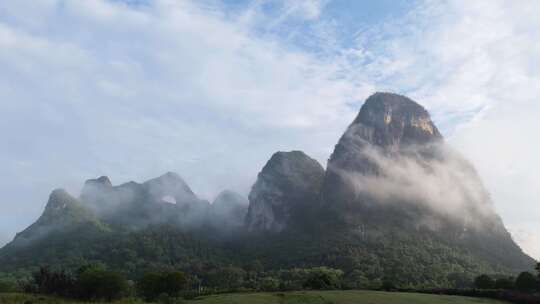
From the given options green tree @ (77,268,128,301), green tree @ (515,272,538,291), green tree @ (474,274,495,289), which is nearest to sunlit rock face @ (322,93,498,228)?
green tree @ (474,274,495,289)

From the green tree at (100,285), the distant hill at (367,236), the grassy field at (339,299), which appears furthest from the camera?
the distant hill at (367,236)

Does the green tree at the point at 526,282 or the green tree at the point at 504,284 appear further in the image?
the green tree at the point at 504,284

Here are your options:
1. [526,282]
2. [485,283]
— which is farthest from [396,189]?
[526,282]

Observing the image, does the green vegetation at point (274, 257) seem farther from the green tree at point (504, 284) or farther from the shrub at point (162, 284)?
the shrub at point (162, 284)

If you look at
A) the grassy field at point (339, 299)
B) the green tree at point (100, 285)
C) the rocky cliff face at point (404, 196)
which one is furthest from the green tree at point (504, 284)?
the rocky cliff face at point (404, 196)

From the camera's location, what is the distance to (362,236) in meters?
151

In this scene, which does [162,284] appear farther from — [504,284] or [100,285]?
[504,284]

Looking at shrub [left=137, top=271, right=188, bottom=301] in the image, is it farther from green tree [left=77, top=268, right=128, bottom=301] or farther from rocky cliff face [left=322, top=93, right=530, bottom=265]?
rocky cliff face [left=322, top=93, right=530, bottom=265]

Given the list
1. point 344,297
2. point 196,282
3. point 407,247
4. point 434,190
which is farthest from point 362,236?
point 344,297

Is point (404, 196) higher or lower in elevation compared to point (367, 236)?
higher

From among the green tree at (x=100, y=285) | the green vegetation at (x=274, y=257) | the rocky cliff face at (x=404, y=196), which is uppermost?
the rocky cliff face at (x=404, y=196)

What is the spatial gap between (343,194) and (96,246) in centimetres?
9264

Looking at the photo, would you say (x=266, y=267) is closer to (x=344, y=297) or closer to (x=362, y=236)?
(x=362, y=236)

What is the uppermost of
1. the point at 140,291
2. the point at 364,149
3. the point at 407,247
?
the point at 364,149
